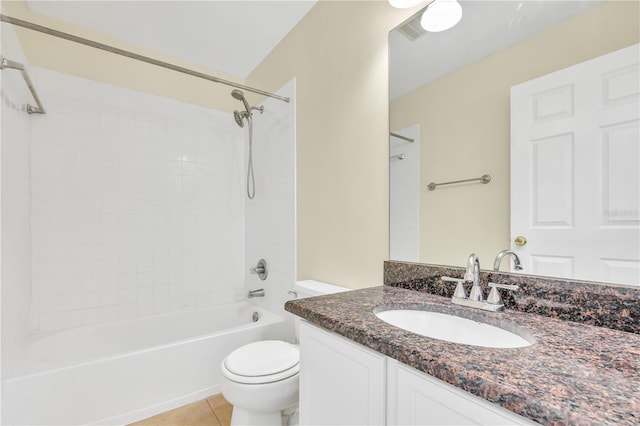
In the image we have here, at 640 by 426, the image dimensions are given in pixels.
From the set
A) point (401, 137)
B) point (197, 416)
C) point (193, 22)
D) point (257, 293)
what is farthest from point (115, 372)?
point (193, 22)

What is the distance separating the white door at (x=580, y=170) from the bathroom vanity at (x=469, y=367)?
95 millimetres

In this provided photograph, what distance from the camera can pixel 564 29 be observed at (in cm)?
87

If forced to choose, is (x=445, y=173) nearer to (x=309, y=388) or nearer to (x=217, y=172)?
(x=309, y=388)

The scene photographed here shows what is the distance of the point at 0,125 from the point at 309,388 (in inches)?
→ 72.5

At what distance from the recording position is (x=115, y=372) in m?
1.55

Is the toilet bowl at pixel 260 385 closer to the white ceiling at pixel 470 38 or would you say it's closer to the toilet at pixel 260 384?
the toilet at pixel 260 384

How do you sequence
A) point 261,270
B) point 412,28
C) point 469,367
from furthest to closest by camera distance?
point 261,270
point 412,28
point 469,367

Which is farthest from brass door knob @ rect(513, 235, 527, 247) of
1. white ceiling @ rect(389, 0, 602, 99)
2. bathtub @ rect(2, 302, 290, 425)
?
bathtub @ rect(2, 302, 290, 425)

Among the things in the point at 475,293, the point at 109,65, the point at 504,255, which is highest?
the point at 109,65

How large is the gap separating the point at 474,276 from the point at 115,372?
1849 millimetres

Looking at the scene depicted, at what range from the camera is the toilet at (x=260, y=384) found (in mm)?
1260

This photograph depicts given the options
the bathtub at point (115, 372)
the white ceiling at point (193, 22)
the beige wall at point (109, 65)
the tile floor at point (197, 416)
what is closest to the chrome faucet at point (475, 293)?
the bathtub at point (115, 372)

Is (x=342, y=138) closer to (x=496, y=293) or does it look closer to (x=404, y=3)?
(x=404, y=3)

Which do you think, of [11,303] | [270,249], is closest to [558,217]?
[270,249]
